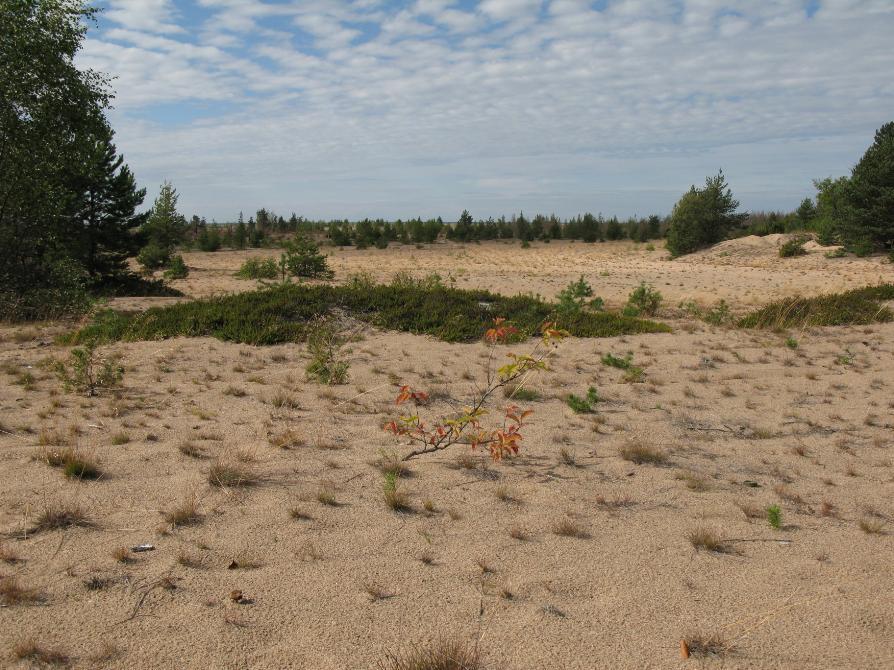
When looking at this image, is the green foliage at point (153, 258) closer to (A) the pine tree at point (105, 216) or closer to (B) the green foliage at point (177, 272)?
(B) the green foliage at point (177, 272)

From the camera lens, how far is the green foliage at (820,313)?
36.1 ft

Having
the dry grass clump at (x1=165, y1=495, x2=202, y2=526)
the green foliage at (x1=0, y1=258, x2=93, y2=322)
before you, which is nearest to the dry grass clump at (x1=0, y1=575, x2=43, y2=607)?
the dry grass clump at (x1=165, y1=495, x2=202, y2=526)

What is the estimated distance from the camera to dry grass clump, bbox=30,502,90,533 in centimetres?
365

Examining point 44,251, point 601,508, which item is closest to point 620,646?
point 601,508

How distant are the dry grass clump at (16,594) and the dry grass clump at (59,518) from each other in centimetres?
60

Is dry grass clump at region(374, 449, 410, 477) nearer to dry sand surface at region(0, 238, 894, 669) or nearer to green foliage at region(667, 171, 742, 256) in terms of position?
dry sand surface at region(0, 238, 894, 669)

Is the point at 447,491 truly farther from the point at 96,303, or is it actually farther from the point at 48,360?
the point at 96,303

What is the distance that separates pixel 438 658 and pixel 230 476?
7.58ft

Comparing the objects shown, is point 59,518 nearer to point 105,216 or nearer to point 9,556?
point 9,556

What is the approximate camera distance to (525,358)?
14.4ft

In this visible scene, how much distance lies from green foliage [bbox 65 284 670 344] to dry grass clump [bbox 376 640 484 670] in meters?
6.47

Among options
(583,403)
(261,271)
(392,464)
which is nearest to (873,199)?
(261,271)

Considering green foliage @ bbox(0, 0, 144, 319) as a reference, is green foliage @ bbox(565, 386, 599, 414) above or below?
below

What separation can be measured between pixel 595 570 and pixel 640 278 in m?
20.6
